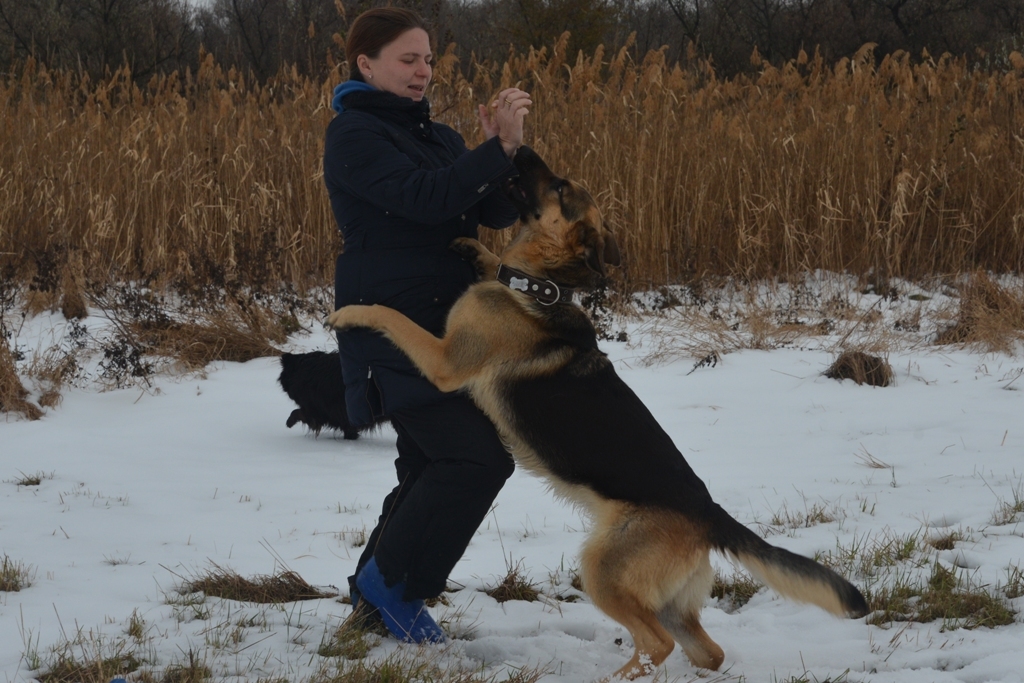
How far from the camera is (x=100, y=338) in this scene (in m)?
6.72

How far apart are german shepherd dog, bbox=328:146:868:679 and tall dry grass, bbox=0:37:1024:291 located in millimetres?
4714

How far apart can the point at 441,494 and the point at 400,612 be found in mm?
461

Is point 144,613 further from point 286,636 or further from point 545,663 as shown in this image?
point 545,663

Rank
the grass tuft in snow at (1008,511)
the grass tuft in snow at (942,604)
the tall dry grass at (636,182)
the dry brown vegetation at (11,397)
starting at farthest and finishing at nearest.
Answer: the tall dry grass at (636,182) → the dry brown vegetation at (11,397) → the grass tuft in snow at (1008,511) → the grass tuft in snow at (942,604)

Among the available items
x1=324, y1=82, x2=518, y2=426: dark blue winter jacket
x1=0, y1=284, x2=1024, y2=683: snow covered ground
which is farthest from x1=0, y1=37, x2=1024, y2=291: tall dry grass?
x1=324, y1=82, x2=518, y2=426: dark blue winter jacket


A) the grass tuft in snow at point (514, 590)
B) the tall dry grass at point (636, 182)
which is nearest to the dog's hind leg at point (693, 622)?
the grass tuft in snow at point (514, 590)


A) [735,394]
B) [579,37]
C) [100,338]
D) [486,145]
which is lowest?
[735,394]

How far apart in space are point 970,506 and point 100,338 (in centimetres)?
571

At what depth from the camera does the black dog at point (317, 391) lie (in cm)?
536

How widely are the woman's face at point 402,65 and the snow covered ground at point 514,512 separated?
1735 millimetres

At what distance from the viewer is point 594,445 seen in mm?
2807

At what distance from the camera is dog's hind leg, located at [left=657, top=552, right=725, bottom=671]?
281 centimetres

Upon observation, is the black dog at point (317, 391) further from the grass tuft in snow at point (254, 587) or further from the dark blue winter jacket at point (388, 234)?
the dark blue winter jacket at point (388, 234)

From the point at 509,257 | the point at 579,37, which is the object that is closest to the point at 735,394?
the point at 509,257
